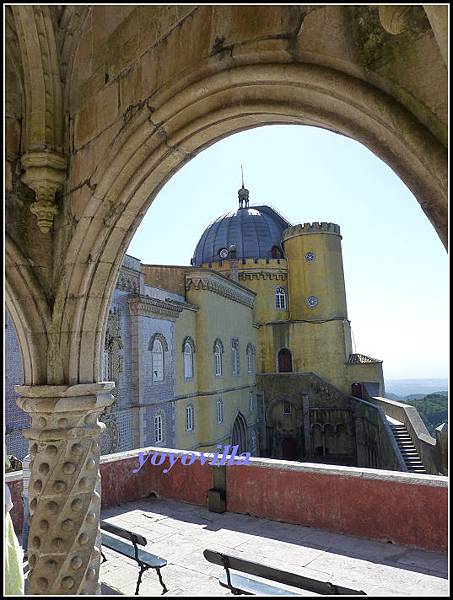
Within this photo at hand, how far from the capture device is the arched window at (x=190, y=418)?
18.9 m

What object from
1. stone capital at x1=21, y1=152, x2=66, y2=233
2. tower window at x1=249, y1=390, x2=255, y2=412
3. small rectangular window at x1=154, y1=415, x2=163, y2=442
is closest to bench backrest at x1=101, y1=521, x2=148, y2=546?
stone capital at x1=21, y1=152, x2=66, y2=233

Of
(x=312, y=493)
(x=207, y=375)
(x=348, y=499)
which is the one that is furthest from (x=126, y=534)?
(x=207, y=375)

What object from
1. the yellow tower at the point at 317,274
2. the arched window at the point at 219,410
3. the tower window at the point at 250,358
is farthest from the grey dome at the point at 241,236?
the arched window at the point at 219,410

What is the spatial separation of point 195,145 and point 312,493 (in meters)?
5.04

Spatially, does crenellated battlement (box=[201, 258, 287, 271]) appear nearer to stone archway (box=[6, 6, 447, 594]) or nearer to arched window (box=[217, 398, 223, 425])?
arched window (box=[217, 398, 223, 425])

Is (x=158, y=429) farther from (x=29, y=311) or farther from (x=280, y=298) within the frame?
(x=280, y=298)

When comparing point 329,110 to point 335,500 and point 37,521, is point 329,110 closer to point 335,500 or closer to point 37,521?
point 37,521

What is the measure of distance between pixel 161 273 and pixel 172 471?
13192mm

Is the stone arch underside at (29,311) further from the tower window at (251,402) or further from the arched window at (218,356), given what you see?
the tower window at (251,402)

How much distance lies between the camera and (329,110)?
6.42 feet

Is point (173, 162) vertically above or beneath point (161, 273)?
beneath

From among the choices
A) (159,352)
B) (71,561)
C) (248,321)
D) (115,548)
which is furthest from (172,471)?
(248,321)

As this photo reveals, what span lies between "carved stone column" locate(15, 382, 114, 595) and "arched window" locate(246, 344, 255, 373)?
2398 centimetres

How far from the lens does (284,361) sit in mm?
30016
